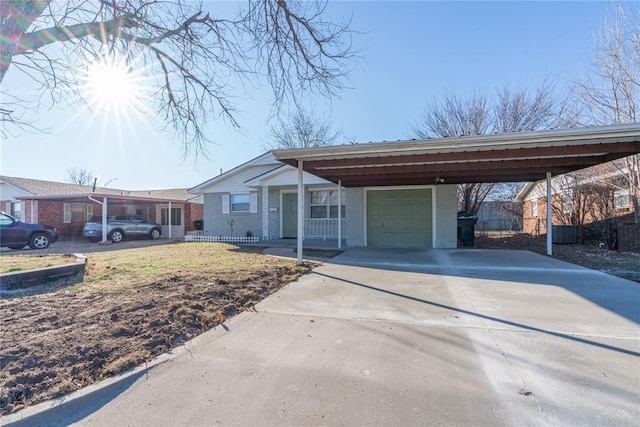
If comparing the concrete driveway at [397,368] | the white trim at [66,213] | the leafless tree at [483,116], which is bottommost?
the concrete driveway at [397,368]

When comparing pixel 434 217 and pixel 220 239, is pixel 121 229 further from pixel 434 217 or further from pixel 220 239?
pixel 434 217

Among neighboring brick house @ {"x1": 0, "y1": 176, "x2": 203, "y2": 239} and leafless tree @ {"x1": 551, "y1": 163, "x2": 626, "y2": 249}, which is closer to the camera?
leafless tree @ {"x1": 551, "y1": 163, "x2": 626, "y2": 249}

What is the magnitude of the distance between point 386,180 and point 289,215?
5.75m

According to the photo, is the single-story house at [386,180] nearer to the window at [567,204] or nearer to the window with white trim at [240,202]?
the window with white trim at [240,202]

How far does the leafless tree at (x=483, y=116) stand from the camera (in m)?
15.0

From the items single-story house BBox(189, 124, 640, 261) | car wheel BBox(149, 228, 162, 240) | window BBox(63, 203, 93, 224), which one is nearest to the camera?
single-story house BBox(189, 124, 640, 261)

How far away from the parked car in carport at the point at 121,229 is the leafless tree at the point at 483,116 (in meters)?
16.3

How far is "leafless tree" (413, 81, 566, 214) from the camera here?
49.2 ft

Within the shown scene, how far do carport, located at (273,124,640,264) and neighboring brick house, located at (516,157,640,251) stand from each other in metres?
4.38

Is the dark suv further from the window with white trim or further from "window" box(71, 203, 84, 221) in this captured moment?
the window with white trim

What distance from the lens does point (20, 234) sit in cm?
1360

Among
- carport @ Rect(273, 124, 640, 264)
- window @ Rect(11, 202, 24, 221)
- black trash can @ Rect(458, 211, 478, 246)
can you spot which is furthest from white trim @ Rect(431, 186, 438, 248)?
window @ Rect(11, 202, 24, 221)

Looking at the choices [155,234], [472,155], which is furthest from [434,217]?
[155,234]

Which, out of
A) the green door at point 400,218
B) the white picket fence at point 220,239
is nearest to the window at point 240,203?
the white picket fence at point 220,239
